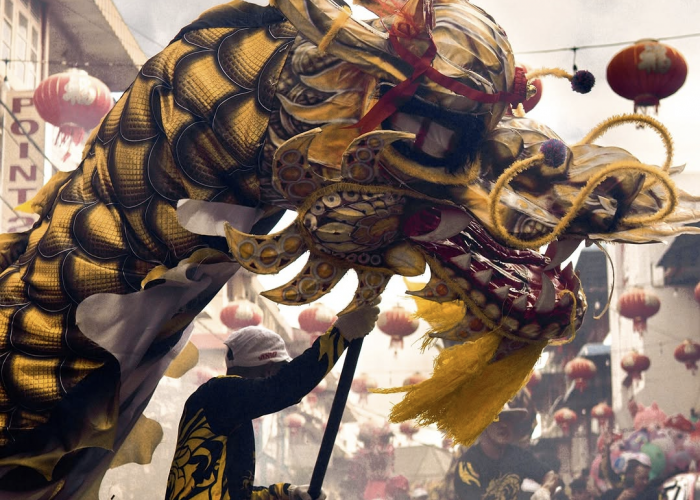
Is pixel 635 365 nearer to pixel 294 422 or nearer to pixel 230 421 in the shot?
pixel 294 422

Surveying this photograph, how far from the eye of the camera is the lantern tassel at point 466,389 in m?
2.31

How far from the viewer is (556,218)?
2.21 m

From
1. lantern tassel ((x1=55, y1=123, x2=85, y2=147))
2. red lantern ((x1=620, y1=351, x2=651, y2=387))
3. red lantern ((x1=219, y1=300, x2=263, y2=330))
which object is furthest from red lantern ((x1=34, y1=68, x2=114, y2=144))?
red lantern ((x1=620, y1=351, x2=651, y2=387))

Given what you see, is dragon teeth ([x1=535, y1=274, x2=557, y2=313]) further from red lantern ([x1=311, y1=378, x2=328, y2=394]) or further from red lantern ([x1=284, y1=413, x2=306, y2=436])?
red lantern ([x1=284, y1=413, x2=306, y2=436])

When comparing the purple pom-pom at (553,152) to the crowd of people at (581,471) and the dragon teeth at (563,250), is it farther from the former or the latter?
the crowd of people at (581,471)

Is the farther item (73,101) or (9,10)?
(9,10)

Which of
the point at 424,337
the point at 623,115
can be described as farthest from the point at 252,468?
the point at 623,115

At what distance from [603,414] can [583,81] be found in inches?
395

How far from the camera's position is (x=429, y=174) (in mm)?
2201

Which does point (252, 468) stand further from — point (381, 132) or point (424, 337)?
point (381, 132)

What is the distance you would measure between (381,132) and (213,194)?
41 centimetres

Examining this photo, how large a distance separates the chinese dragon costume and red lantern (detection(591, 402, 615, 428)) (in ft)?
32.3

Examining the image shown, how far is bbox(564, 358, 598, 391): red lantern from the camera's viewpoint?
1157 centimetres

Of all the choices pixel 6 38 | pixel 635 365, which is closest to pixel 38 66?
pixel 6 38
